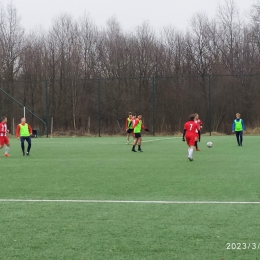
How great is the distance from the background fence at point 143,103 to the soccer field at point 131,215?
1125 inches

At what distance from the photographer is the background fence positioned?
41125mm

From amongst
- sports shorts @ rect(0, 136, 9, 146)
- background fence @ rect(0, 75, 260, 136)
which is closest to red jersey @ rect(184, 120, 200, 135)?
sports shorts @ rect(0, 136, 9, 146)

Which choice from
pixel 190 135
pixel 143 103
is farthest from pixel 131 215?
pixel 143 103

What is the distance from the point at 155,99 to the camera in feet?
139

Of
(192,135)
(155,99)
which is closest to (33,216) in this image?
(192,135)

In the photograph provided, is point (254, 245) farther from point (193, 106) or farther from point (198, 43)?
point (198, 43)

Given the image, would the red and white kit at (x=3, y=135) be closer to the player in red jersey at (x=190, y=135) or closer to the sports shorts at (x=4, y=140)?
the sports shorts at (x=4, y=140)

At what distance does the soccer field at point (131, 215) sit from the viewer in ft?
17.2

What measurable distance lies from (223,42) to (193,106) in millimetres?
11852

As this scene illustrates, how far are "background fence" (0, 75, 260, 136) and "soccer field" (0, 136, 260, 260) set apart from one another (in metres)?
28.6

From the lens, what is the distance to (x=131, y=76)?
47.6 m

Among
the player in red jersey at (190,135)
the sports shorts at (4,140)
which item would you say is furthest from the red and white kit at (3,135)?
the player in red jersey at (190,135)

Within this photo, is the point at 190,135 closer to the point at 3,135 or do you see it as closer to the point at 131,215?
the point at 3,135

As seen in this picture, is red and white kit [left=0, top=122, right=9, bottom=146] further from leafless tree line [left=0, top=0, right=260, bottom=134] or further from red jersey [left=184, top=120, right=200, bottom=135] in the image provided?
leafless tree line [left=0, top=0, right=260, bottom=134]
